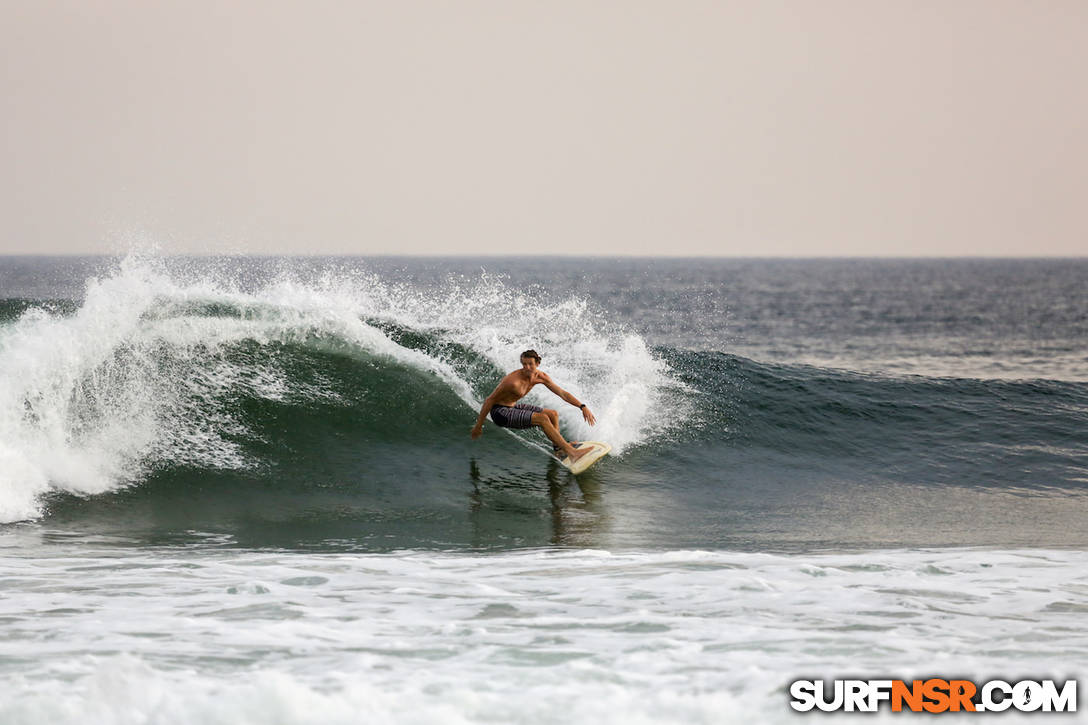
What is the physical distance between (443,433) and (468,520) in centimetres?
283

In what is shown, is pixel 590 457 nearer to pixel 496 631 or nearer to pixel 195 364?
pixel 195 364

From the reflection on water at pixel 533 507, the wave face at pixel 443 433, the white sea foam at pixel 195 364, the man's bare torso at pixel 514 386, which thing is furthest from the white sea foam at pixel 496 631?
the man's bare torso at pixel 514 386

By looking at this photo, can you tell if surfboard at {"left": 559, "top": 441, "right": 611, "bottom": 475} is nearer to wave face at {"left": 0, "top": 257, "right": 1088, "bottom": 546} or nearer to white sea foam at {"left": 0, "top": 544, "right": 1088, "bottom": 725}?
wave face at {"left": 0, "top": 257, "right": 1088, "bottom": 546}

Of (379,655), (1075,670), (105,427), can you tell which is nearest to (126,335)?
(105,427)

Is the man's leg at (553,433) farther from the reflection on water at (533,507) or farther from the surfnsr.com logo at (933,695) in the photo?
the surfnsr.com logo at (933,695)

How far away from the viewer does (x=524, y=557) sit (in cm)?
769

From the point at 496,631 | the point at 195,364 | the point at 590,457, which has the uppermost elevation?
the point at 195,364

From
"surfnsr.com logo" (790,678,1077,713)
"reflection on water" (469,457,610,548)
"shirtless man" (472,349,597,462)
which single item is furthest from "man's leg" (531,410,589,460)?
"surfnsr.com logo" (790,678,1077,713)

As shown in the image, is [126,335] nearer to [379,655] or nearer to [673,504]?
[673,504]

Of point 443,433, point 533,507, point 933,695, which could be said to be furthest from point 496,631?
point 443,433

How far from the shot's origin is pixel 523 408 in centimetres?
1059

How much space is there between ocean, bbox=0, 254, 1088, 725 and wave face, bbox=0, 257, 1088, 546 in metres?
0.05

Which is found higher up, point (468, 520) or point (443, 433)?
point (443, 433)

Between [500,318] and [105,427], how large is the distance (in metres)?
5.90
